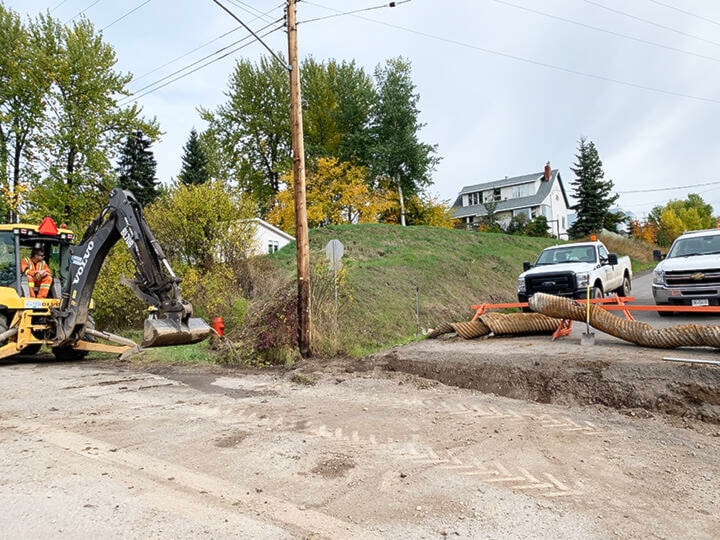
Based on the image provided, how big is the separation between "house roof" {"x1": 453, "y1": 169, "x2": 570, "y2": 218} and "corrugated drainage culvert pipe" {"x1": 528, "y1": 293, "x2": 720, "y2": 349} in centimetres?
5375

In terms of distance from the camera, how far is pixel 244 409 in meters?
7.12

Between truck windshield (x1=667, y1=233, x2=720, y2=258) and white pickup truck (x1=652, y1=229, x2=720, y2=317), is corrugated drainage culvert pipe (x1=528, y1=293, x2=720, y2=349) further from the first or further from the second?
truck windshield (x1=667, y1=233, x2=720, y2=258)

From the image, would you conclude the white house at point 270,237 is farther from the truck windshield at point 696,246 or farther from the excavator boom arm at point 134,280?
the truck windshield at point 696,246

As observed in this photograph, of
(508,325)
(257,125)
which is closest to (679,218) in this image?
(257,125)

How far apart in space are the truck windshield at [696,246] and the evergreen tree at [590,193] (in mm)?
35605

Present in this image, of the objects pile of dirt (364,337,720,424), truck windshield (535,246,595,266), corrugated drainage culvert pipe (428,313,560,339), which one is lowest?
pile of dirt (364,337,720,424)

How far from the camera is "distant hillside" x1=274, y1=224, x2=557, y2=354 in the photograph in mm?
16438

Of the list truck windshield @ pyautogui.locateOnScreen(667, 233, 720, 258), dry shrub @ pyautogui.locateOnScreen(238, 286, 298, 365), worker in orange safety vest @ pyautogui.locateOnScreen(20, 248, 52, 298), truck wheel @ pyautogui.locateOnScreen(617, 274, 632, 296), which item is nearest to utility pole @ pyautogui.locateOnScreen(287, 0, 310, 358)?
dry shrub @ pyautogui.locateOnScreen(238, 286, 298, 365)

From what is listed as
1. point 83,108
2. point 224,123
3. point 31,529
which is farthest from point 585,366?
point 224,123

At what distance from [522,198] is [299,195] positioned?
5882 centimetres

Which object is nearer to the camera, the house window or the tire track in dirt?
the tire track in dirt

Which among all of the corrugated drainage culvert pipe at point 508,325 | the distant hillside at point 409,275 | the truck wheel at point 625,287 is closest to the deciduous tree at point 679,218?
the distant hillside at point 409,275

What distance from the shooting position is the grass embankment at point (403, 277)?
49.6ft

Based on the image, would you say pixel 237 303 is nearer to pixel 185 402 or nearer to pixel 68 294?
pixel 68 294
